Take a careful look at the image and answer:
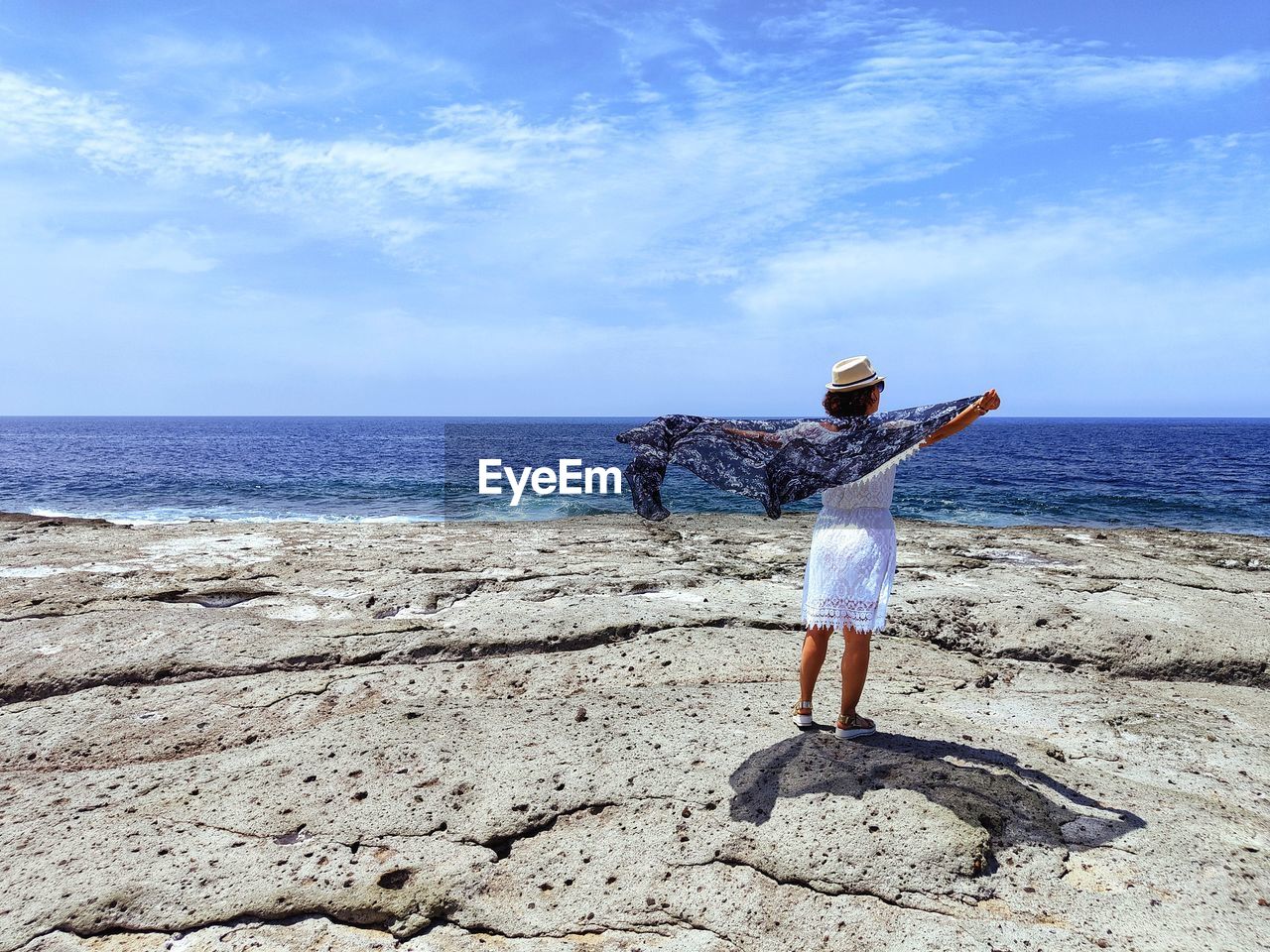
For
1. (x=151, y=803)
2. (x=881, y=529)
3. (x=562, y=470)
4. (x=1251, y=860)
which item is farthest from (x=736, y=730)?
(x=562, y=470)

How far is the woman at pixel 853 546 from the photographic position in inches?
158

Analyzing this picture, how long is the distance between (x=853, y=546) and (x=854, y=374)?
0.94m

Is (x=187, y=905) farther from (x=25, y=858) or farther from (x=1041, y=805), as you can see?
(x=1041, y=805)

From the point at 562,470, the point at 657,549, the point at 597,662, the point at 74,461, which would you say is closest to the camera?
the point at 597,662

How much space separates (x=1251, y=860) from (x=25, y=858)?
5.53 m

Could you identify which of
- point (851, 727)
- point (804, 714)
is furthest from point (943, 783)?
point (804, 714)

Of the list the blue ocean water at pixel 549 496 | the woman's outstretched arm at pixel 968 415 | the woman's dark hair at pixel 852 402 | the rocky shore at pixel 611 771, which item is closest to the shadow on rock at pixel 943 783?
the rocky shore at pixel 611 771

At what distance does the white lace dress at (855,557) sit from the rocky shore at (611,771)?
31.2 inches

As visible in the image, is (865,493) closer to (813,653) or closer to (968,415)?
(968,415)

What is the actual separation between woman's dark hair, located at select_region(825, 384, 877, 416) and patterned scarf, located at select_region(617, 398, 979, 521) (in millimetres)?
45

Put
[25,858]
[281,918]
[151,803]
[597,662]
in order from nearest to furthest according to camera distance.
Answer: [281,918] < [25,858] < [151,803] < [597,662]

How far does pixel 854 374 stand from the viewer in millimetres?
4031

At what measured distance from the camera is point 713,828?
3529 millimetres
